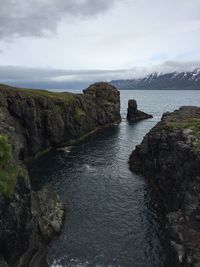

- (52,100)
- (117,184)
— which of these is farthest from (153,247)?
(52,100)

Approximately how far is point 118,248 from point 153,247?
5.92m

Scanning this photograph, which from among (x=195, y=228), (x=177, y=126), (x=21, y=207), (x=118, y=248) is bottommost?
(x=118, y=248)

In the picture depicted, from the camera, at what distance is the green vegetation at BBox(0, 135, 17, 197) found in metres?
44.2

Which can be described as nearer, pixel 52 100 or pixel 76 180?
pixel 76 180

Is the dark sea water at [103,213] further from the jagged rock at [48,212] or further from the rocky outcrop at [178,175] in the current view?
the rocky outcrop at [178,175]

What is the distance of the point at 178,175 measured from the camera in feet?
234

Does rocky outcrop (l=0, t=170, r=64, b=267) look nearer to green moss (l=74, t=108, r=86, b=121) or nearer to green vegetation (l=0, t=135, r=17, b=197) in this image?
green vegetation (l=0, t=135, r=17, b=197)

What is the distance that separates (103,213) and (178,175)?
57.7ft

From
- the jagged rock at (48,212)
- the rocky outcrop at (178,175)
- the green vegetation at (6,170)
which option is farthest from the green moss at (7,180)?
Result: the rocky outcrop at (178,175)

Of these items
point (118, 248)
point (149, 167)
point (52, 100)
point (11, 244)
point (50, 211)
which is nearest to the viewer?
point (11, 244)

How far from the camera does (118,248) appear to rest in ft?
186

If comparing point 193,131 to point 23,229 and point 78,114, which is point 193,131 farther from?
point 78,114

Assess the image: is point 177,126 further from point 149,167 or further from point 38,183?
point 38,183

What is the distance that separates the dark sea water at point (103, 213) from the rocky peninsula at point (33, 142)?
392cm
